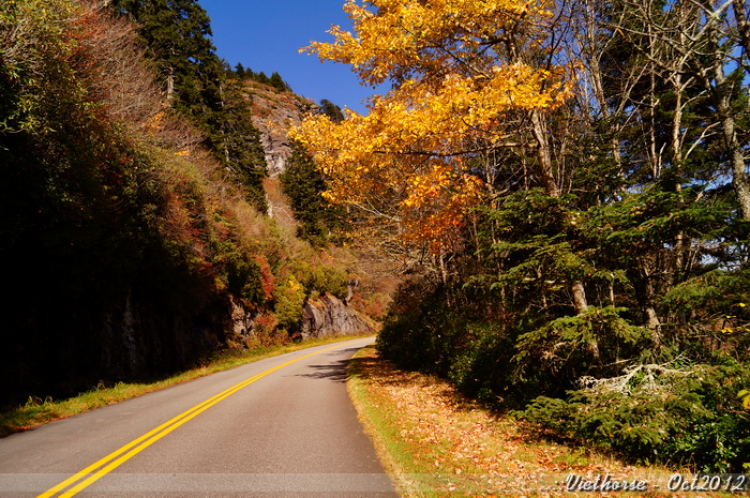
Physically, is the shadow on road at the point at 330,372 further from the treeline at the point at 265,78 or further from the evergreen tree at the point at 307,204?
the treeline at the point at 265,78

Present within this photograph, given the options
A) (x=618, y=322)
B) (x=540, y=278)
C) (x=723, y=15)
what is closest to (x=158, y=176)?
(x=540, y=278)

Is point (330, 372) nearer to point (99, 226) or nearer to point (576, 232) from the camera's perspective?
point (99, 226)

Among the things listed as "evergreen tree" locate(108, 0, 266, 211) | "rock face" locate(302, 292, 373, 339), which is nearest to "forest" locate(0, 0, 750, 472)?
"evergreen tree" locate(108, 0, 266, 211)

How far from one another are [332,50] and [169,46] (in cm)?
3076

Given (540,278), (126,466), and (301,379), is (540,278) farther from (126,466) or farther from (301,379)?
(301,379)

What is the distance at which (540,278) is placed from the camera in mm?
5941

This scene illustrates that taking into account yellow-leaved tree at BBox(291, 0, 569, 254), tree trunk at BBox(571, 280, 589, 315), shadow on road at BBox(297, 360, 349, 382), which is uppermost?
yellow-leaved tree at BBox(291, 0, 569, 254)

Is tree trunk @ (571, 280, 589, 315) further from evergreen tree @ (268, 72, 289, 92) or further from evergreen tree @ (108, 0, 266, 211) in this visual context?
evergreen tree @ (268, 72, 289, 92)

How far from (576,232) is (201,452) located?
674 centimetres

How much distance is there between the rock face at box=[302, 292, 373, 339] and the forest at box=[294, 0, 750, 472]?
28640 millimetres

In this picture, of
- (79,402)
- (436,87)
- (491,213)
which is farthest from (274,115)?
(491,213)

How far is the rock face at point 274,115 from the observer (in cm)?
7200

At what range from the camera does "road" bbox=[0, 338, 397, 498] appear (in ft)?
14.5

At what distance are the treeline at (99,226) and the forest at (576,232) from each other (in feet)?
21.1
